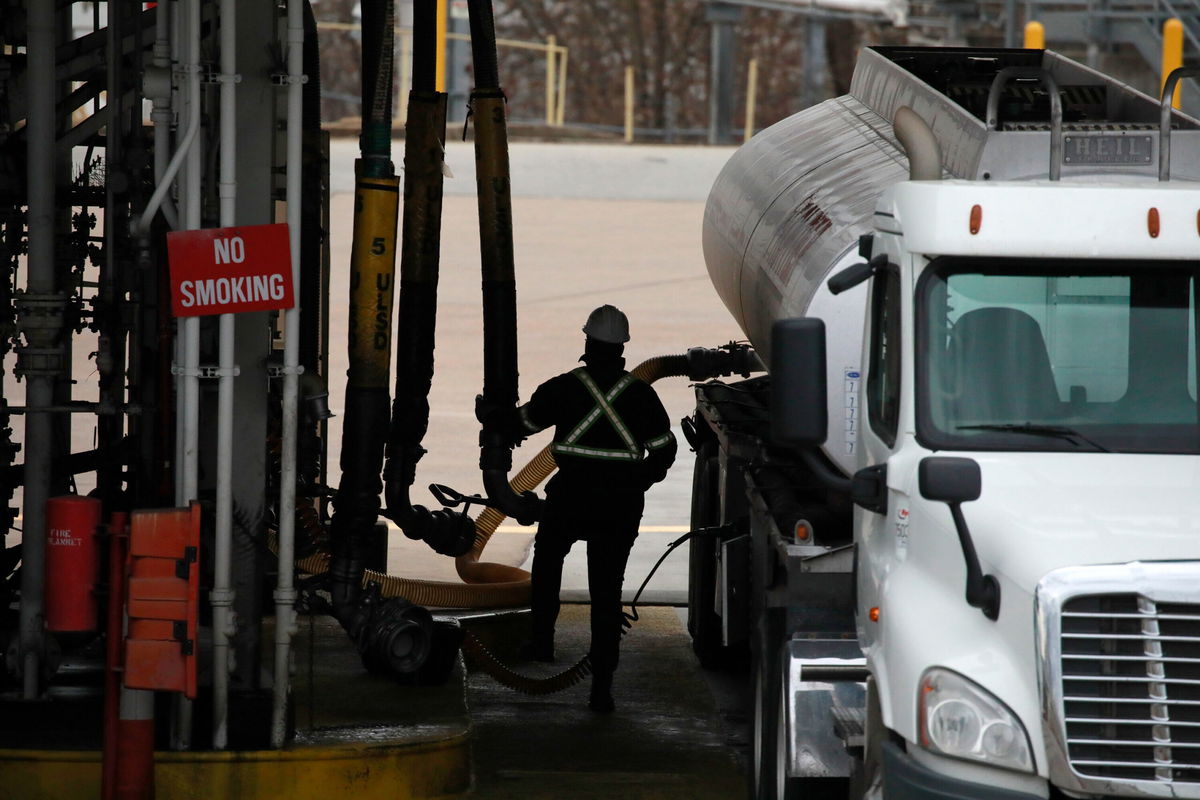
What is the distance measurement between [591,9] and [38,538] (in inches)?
1545

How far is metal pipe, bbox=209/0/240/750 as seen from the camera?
7043mm

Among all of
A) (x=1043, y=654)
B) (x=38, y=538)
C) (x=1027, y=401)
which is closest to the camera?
(x=1043, y=654)

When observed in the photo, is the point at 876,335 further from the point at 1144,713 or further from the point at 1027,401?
the point at 1144,713

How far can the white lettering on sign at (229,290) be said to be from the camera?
705 cm

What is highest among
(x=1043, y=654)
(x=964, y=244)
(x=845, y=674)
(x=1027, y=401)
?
(x=964, y=244)

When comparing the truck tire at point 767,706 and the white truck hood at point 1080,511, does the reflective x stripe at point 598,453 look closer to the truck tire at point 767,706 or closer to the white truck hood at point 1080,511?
the truck tire at point 767,706

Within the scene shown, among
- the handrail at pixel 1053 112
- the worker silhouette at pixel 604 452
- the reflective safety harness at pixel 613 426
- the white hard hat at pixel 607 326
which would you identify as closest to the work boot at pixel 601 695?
the worker silhouette at pixel 604 452

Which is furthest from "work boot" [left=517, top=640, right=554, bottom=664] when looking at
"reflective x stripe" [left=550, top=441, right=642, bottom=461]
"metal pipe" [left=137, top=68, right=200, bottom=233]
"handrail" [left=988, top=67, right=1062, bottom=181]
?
"handrail" [left=988, top=67, right=1062, bottom=181]

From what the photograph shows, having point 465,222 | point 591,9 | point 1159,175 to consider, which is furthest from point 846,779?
point 591,9

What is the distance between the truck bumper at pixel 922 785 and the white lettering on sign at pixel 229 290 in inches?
123

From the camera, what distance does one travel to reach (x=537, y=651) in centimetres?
1036

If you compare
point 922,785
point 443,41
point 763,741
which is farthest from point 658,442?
point 443,41

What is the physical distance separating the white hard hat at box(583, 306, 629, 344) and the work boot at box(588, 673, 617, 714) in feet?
5.70

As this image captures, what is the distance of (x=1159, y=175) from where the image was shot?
688 cm
